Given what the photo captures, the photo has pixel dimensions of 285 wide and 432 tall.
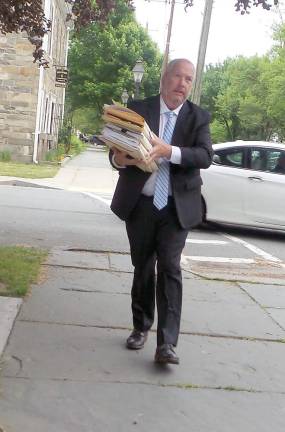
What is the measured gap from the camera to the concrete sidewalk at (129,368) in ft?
11.1

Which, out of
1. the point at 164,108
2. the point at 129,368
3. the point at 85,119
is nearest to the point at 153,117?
the point at 164,108

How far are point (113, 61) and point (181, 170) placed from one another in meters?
49.2

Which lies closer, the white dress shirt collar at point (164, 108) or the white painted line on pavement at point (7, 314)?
the white dress shirt collar at point (164, 108)

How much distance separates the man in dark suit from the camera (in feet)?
13.0

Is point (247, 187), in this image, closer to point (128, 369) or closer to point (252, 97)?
point (128, 369)

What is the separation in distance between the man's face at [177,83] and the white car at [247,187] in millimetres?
6328

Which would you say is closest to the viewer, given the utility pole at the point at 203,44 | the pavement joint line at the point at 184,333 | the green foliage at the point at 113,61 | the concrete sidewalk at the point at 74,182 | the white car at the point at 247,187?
the pavement joint line at the point at 184,333

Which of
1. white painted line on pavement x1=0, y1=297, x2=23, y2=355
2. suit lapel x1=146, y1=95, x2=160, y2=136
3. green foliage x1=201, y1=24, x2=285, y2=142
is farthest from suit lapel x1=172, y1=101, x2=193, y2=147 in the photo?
green foliage x1=201, y1=24, x2=285, y2=142

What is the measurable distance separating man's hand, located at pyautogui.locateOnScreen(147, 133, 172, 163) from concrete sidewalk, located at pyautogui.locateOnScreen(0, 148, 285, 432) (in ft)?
Result: 4.48

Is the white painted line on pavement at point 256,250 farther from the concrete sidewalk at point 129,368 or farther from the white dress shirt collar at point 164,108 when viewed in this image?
the white dress shirt collar at point 164,108

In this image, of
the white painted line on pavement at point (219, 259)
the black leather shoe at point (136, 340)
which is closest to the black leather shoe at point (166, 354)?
the black leather shoe at point (136, 340)

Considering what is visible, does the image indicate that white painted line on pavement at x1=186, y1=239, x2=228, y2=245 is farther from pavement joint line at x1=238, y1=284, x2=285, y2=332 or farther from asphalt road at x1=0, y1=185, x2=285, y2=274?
pavement joint line at x1=238, y1=284, x2=285, y2=332

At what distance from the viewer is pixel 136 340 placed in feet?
14.3

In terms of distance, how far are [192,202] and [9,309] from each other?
5.81 feet
